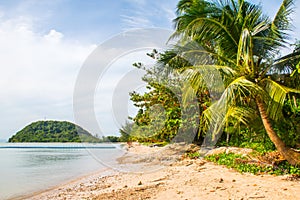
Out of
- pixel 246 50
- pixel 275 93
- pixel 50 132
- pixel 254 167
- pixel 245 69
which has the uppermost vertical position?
pixel 50 132

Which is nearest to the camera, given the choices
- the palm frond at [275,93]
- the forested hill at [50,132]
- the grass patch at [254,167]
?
the palm frond at [275,93]

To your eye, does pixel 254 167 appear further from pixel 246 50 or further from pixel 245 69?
pixel 246 50

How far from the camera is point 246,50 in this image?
5.85 m

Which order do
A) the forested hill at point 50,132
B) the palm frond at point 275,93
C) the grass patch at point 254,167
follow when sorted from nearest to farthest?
the palm frond at point 275,93, the grass patch at point 254,167, the forested hill at point 50,132

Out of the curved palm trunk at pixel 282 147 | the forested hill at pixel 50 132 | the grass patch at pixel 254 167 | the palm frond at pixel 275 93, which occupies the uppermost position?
the forested hill at pixel 50 132

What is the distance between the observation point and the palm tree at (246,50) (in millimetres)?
5682

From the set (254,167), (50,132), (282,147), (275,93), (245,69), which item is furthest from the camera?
(50,132)

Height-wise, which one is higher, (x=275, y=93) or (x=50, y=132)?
(x=50, y=132)

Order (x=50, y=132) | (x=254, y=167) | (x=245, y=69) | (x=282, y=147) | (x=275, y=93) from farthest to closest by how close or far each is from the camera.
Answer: (x=50, y=132) → (x=254, y=167) → (x=245, y=69) → (x=282, y=147) → (x=275, y=93)

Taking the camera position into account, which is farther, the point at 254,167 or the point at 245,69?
the point at 254,167

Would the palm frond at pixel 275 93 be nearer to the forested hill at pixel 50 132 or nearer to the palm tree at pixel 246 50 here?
the palm tree at pixel 246 50

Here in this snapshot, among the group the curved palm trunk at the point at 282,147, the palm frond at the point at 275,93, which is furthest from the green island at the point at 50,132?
the palm frond at the point at 275,93

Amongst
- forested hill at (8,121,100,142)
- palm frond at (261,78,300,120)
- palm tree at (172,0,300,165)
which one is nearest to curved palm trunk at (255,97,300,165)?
palm tree at (172,0,300,165)

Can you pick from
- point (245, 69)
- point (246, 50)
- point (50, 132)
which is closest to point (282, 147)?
point (245, 69)
